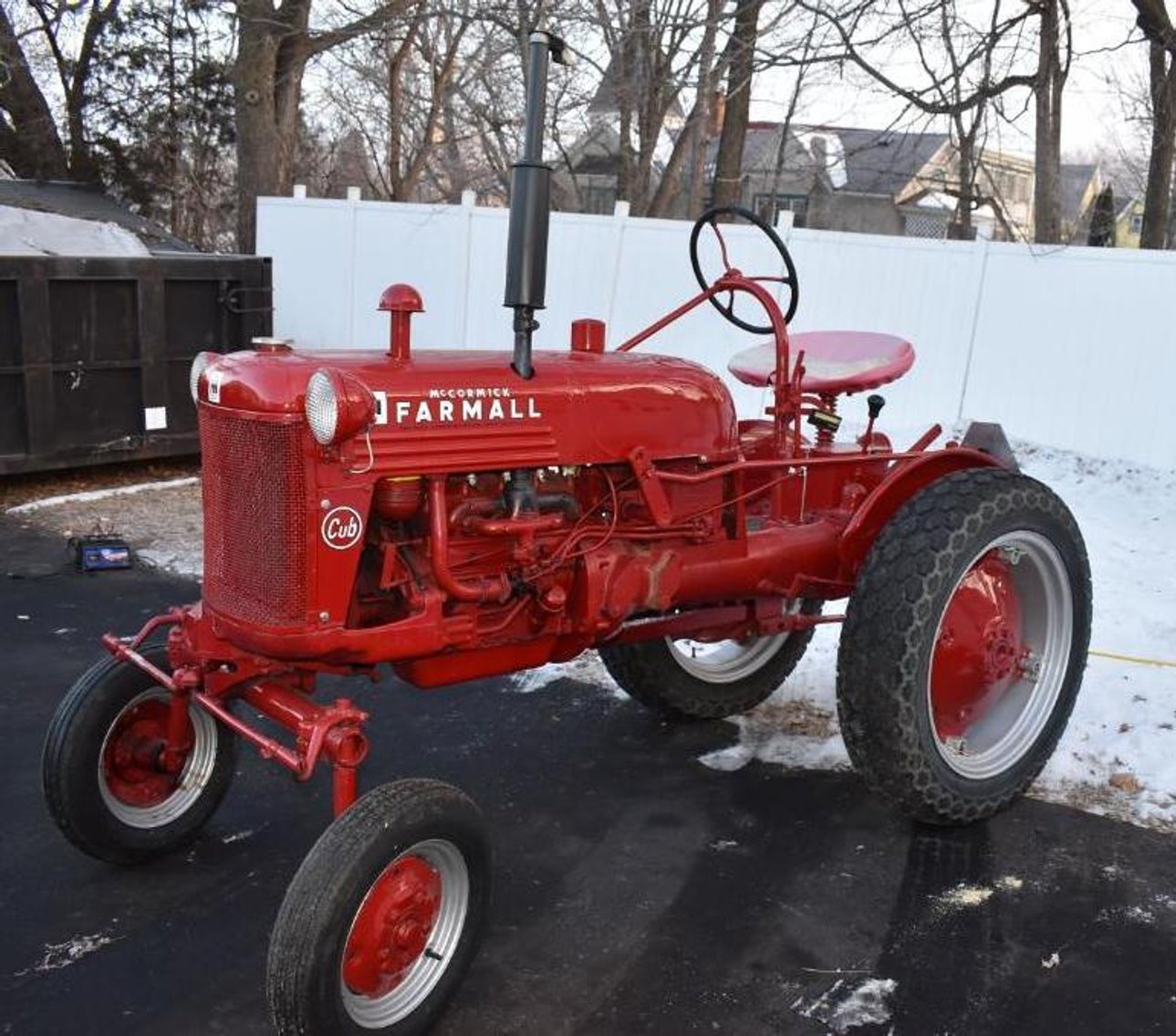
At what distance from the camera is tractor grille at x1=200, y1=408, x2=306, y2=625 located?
2.52m

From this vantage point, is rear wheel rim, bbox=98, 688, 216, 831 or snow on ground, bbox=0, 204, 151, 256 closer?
rear wheel rim, bbox=98, 688, 216, 831

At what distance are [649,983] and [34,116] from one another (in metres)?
18.7

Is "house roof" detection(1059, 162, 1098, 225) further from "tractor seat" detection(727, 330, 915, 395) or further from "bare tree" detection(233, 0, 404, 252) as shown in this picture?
"tractor seat" detection(727, 330, 915, 395)

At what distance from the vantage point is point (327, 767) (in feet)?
12.0

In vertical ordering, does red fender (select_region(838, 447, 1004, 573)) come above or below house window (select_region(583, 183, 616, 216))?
below

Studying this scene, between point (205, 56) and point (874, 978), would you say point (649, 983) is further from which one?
point (205, 56)

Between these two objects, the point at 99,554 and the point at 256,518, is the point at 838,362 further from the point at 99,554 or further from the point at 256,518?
the point at 99,554

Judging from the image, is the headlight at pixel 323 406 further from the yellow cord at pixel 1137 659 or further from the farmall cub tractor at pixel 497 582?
the yellow cord at pixel 1137 659

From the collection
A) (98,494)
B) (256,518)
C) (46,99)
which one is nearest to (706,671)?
(256,518)

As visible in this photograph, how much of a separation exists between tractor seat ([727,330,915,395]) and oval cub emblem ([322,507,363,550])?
1.71 m

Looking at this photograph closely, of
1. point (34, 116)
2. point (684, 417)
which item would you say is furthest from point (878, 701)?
point (34, 116)

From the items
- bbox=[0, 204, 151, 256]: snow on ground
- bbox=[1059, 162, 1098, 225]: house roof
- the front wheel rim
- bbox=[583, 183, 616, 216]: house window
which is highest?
bbox=[1059, 162, 1098, 225]: house roof

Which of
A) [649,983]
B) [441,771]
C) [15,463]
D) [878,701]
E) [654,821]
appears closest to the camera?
[649,983]

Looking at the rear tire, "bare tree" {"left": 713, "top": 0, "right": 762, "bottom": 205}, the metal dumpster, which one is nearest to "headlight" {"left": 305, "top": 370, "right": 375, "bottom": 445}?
the rear tire
